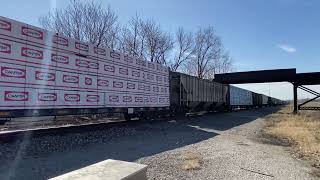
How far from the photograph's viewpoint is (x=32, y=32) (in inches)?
491

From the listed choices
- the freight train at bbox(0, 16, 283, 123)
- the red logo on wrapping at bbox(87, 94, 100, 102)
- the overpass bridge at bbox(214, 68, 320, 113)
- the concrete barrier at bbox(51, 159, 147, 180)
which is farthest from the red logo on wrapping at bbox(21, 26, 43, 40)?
the overpass bridge at bbox(214, 68, 320, 113)

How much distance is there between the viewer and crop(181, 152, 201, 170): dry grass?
8.46m

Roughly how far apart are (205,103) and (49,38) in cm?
2137

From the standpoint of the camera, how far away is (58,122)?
19953mm

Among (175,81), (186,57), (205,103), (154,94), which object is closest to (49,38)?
(154,94)

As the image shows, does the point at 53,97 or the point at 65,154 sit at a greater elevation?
the point at 53,97

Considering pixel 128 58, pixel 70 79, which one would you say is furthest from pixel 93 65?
pixel 128 58

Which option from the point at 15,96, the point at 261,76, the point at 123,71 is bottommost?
the point at 15,96

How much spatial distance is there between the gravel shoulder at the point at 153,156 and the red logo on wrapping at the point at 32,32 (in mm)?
3429

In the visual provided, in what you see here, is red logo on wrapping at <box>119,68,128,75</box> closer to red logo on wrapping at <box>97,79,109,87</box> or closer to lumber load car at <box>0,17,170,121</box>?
lumber load car at <box>0,17,170,121</box>

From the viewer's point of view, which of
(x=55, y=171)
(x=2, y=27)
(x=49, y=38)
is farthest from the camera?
(x=49, y=38)

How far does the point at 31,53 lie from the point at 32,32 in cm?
73

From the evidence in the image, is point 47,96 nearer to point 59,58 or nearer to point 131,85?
point 59,58

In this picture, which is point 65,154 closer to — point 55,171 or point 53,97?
point 55,171
